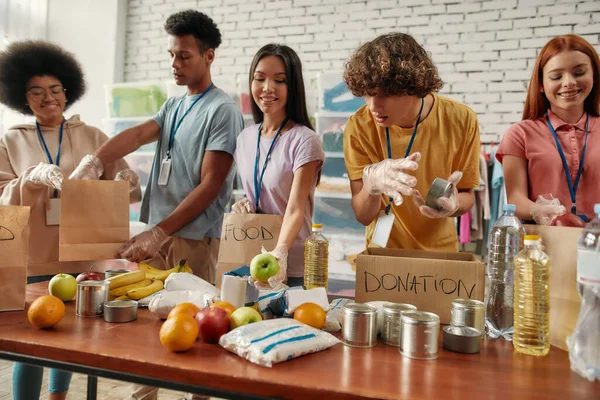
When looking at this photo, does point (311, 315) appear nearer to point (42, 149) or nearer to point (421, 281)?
point (421, 281)

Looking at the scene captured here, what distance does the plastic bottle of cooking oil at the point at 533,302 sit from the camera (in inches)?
40.9

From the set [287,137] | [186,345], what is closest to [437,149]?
[287,137]

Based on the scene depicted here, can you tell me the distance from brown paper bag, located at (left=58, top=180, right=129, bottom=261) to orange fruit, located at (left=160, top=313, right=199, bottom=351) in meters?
0.73

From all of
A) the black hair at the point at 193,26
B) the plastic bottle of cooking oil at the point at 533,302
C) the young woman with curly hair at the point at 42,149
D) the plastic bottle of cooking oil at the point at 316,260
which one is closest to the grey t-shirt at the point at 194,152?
the young woman with curly hair at the point at 42,149

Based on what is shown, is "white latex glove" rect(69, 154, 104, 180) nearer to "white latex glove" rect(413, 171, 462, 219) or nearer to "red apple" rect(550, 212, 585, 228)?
"white latex glove" rect(413, 171, 462, 219)

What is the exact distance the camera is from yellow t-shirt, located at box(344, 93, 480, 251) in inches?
63.7

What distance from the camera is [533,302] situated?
1040 millimetres

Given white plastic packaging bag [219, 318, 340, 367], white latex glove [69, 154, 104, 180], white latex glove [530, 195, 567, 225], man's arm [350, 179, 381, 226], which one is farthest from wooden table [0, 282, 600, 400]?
white latex glove [69, 154, 104, 180]

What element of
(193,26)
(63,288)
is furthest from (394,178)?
(193,26)

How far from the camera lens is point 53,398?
203 cm

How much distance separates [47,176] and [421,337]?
→ 5.03ft

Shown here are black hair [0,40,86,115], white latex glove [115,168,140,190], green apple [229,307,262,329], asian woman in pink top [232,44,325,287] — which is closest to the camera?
green apple [229,307,262,329]

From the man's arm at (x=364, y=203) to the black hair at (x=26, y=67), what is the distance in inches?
66.1

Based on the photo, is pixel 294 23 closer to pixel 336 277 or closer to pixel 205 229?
pixel 336 277
